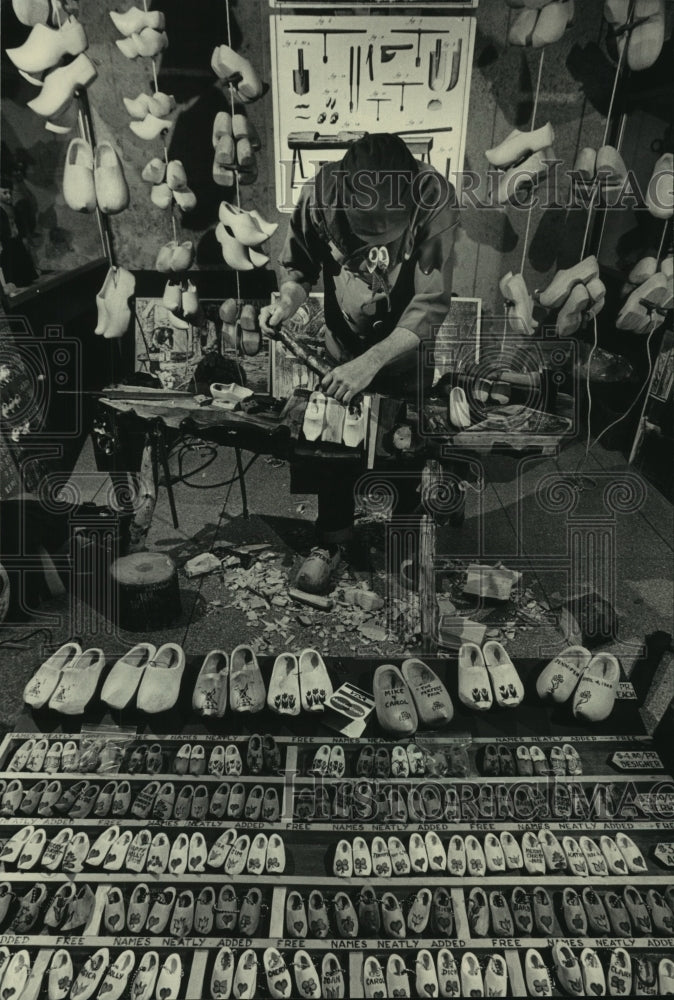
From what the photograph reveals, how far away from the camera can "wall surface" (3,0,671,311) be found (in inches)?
119

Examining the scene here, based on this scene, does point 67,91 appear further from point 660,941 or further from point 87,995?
point 660,941

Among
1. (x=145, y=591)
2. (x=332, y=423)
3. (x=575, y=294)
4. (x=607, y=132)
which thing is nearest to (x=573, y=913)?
(x=145, y=591)

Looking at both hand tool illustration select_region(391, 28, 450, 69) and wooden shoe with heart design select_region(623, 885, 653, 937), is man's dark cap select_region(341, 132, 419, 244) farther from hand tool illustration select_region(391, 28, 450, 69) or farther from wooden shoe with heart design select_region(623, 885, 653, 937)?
wooden shoe with heart design select_region(623, 885, 653, 937)

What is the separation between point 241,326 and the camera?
3590mm

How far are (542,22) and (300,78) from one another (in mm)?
1107

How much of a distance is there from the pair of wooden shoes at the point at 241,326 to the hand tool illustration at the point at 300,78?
40.8 inches

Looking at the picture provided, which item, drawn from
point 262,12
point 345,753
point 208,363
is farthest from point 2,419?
point 345,753

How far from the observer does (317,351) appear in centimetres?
345

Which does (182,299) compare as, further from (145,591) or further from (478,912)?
(478,912)

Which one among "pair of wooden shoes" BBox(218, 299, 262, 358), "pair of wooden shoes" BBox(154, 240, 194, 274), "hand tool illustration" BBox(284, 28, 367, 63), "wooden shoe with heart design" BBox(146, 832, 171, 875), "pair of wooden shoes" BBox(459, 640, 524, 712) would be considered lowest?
"wooden shoe with heart design" BBox(146, 832, 171, 875)

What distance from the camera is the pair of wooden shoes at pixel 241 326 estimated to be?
3564mm

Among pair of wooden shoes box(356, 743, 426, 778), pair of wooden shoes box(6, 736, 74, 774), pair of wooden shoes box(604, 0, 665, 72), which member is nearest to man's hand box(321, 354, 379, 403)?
pair of wooden shoes box(356, 743, 426, 778)

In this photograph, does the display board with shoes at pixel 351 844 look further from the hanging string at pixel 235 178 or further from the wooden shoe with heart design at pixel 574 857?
the hanging string at pixel 235 178

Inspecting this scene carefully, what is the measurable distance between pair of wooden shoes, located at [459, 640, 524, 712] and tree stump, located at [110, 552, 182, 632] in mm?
1350
